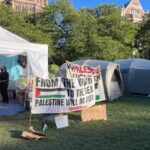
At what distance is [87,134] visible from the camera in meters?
9.85

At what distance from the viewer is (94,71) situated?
42.1ft

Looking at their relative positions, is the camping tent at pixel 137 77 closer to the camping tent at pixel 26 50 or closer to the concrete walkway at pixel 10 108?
the camping tent at pixel 26 50

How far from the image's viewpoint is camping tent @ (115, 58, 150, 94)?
20141mm

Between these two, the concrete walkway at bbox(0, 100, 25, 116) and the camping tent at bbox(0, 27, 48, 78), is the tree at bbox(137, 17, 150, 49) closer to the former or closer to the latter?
the camping tent at bbox(0, 27, 48, 78)

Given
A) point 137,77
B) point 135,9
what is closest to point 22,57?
point 137,77

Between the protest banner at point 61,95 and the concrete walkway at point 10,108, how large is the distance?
8.01 ft

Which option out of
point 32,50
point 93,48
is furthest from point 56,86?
point 93,48

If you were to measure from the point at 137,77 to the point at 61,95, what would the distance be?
402 inches

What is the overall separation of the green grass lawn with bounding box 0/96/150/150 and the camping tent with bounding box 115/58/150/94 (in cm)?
696

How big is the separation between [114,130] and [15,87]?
7455 millimetres

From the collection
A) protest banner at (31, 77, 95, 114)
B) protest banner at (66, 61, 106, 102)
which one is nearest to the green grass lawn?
protest banner at (31, 77, 95, 114)

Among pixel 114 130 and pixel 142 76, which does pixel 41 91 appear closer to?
pixel 114 130

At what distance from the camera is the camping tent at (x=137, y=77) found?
2014cm

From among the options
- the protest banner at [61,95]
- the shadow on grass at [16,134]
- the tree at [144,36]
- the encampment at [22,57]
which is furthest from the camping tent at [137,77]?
the tree at [144,36]
